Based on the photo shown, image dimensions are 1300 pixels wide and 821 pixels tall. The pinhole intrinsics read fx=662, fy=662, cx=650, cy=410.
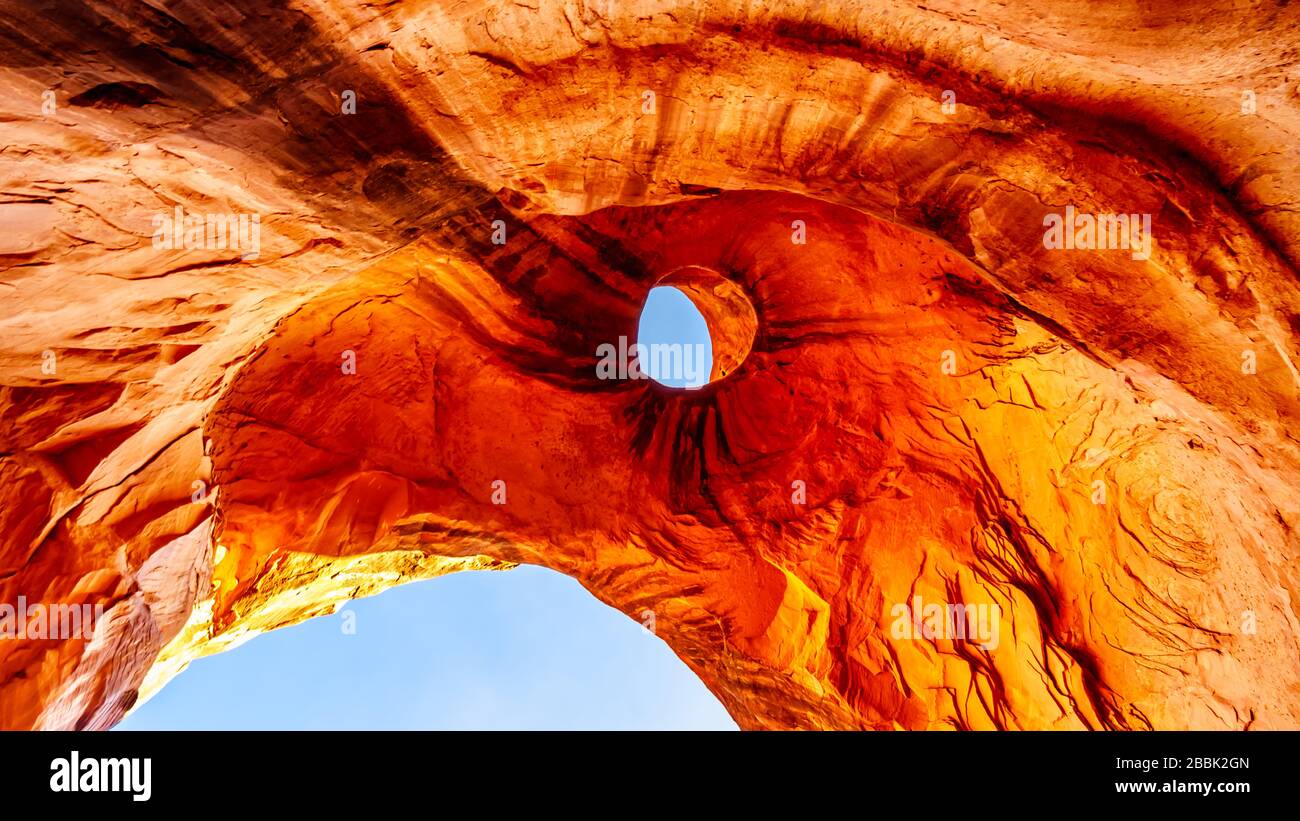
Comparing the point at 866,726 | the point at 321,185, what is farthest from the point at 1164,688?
the point at 321,185

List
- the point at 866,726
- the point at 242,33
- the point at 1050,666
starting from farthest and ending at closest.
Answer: the point at 866,726, the point at 1050,666, the point at 242,33

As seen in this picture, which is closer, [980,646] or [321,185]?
[321,185]

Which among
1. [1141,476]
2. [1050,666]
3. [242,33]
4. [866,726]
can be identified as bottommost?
[866,726]

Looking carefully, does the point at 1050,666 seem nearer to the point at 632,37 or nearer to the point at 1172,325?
the point at 1172,325

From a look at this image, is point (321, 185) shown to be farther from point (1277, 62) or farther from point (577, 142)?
point (1277, 62)

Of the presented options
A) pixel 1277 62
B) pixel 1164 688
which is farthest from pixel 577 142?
pixel 1164 688

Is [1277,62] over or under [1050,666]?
over

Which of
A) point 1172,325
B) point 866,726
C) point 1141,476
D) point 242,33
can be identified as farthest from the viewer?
point 866,726
